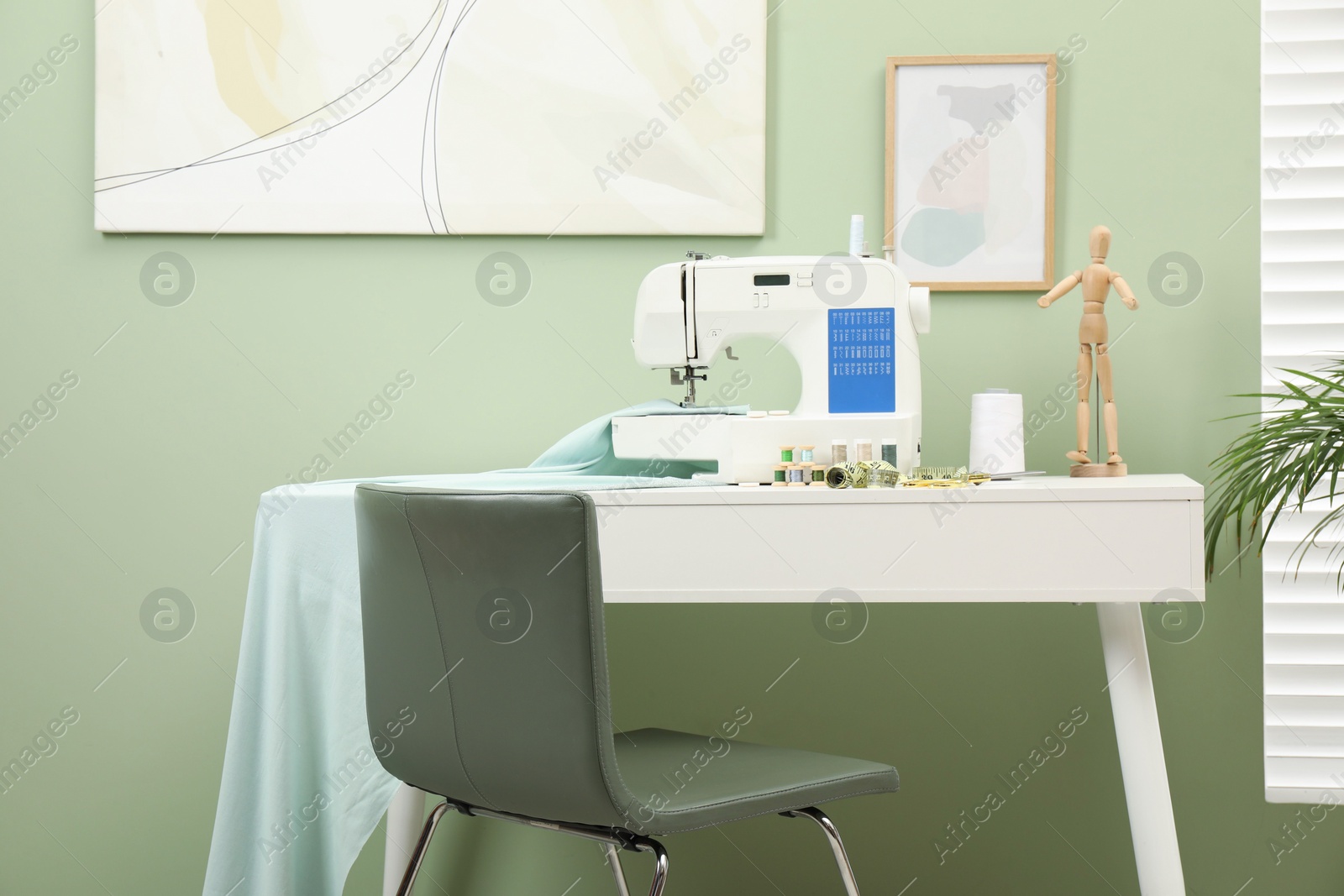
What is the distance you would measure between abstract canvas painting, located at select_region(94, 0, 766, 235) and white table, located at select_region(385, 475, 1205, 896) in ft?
2.48

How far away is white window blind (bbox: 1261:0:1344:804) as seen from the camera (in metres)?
1.80

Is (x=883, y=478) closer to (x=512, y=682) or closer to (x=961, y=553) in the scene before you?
(x=961, y=553)

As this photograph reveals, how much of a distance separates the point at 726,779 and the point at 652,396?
89 centimetres

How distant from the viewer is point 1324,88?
71.8 inches

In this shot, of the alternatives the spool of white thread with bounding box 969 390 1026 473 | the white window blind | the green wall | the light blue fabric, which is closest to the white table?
the light blue fabric

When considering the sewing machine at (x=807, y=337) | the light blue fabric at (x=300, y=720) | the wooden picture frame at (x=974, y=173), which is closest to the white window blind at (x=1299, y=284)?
Result: the wooden picture frame at (x=974, y=173)

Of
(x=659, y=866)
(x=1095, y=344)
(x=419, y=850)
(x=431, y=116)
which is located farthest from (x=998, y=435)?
(x=431, y=116)

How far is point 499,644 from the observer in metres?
1.03

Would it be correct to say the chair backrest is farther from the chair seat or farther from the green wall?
the green wall

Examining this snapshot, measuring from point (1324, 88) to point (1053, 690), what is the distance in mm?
1174

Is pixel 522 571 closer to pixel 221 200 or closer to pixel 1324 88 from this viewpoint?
pixel 221 200

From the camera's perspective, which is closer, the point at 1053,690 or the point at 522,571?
the point at 522,571

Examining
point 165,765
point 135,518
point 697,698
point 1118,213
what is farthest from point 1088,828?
point 135,518

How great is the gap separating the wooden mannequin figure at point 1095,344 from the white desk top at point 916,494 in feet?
0.97
